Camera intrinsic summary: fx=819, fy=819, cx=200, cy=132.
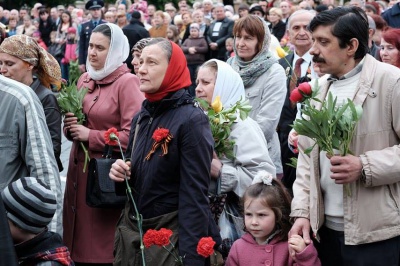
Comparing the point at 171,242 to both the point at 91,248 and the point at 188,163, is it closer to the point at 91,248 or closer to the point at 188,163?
the point at 188,163

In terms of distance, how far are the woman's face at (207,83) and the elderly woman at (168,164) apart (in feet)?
3.00

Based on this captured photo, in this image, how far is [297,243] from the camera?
4.36m

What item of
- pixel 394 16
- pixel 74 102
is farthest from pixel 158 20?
pixel 74 102

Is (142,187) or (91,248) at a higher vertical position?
(142,187)

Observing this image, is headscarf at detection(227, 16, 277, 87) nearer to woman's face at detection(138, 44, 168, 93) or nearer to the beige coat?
woman's face at detection(138, 44, 168, 93)

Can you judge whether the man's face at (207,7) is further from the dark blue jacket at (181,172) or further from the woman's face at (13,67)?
the dark blue jacket at (181,172)

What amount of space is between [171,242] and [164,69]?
998 mm

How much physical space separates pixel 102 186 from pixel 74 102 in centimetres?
89

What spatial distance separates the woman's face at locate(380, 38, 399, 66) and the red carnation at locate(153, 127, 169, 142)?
2650mm

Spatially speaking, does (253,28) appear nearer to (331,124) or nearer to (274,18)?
(331,124)

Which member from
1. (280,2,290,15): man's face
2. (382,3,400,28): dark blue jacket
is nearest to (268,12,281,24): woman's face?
(280,2,290,15): man's face

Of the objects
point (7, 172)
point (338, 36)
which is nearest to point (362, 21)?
point (338, 36)

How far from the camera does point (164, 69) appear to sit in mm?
4754

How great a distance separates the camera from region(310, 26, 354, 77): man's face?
4184 millimetres
